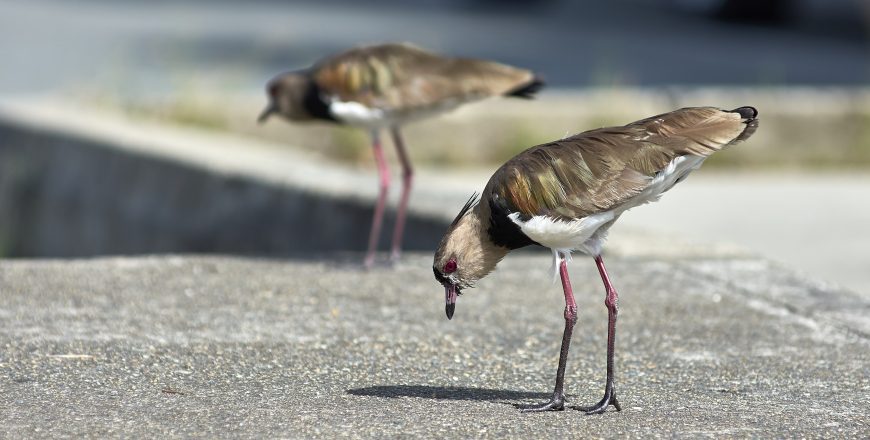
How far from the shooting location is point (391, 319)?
19.4 feet

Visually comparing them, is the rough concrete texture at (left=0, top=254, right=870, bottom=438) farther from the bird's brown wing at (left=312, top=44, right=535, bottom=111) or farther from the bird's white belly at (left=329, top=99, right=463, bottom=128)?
the bird's brown wing at (left=312, top=44, right=535, bottom=111)

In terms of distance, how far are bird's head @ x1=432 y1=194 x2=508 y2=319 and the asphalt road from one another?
849 centimetres

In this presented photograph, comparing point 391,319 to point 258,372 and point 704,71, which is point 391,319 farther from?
point 704,71

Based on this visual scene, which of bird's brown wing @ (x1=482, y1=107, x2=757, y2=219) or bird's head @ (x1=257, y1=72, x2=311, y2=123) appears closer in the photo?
bird's brown wing @ (x1=482, y1=107, x2=757, y2=219)

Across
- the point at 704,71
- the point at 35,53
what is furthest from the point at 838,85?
the point at 35,53

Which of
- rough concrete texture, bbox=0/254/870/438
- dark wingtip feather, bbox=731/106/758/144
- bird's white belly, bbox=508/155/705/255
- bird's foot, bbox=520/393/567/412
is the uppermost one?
dark wingtip feather, bbox=731/106/758/144

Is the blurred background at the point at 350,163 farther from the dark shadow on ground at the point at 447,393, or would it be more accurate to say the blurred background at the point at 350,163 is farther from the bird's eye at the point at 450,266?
the bird's eye at the point at 450,266

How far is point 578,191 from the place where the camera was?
4.62 meters

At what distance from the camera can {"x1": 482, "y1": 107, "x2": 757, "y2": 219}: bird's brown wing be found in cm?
459

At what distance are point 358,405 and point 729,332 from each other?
1789 millimetres

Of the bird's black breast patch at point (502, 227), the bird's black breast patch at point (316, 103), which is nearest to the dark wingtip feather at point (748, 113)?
the bird's black breast patch at point (502, 227)

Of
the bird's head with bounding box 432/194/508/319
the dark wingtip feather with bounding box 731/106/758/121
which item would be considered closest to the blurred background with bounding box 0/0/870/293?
the dark wingtip feather with bounding box 731/106/758/121

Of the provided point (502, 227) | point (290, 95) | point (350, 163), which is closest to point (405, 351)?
point (502, 227)

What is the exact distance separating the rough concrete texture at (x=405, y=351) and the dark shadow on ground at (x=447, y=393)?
0.01 m
